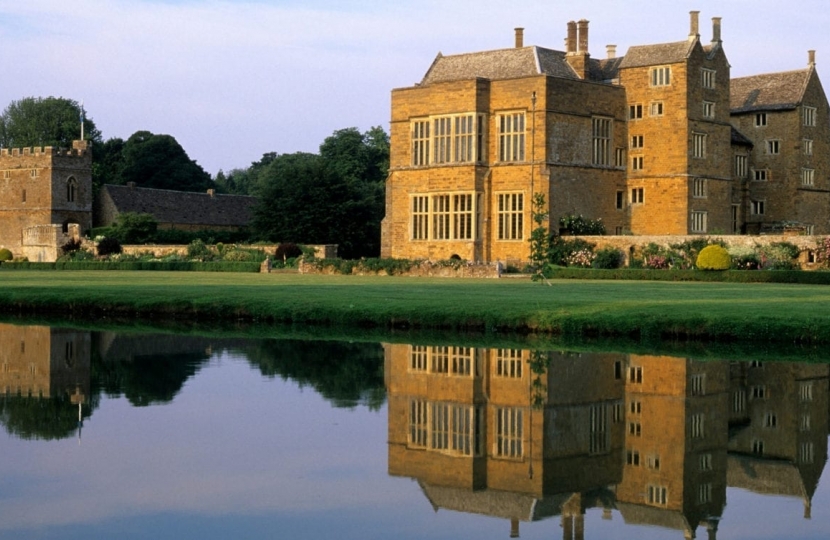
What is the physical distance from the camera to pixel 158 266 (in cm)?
5534

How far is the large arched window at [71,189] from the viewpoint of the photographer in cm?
7762

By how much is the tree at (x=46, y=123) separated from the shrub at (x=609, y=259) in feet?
204

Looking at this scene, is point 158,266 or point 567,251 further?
point 158,266

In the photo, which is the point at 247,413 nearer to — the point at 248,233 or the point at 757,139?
the point at 757,139

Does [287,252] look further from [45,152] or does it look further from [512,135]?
[45,152]

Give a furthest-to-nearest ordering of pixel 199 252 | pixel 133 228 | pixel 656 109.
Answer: pixel 133 228 → pixel 199 252 → pixel 656 109

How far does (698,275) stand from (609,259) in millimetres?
4941

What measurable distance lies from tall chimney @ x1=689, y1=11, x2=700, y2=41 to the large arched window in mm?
42226

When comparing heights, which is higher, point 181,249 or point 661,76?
point 661,76

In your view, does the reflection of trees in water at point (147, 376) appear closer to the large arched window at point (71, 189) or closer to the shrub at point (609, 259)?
the shrub at point (609, 259)

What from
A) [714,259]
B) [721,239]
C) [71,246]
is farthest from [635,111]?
[71,246]

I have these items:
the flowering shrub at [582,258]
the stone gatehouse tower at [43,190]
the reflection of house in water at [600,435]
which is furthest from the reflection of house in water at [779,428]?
the stone gatehouse tower at [43,190]

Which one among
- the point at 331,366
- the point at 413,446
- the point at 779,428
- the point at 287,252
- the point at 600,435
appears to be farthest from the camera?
the point at 287,252

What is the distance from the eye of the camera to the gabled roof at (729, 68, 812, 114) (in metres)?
58.5
